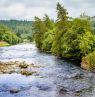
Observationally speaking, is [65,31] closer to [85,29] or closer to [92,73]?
[85,29]

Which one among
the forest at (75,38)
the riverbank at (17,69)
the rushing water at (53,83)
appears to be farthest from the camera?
the forest at (75,38)

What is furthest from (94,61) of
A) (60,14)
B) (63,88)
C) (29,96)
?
(60,14)

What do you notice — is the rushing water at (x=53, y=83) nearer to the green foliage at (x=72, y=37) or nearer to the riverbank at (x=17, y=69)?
the riverbank at (x=17, y=69)

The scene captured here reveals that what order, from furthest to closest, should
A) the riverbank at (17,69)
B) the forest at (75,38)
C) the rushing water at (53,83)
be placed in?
the forest at (75,38) → the riverbank at (17,69) → the rushing water at (53,83)

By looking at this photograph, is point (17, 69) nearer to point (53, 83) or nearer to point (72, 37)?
point (53, 83)

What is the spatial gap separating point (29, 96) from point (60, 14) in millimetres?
58016

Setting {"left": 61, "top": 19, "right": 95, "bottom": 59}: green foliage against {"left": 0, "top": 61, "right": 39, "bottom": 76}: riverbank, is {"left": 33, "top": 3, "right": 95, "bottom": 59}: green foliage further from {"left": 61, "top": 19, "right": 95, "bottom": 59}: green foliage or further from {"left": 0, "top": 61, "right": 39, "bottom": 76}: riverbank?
{"left": 0, "top": 61, "right": 39, "bottom": 76}: riverbank

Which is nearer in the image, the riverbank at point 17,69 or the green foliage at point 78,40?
the riverbank at point 17,69

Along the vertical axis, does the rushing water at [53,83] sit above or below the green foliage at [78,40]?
below

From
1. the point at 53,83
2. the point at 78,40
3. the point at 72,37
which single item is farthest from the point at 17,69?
the point at 72,37

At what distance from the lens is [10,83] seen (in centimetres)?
5075

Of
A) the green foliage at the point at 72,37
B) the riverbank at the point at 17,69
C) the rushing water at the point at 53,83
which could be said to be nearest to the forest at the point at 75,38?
the green foliage at the point at 72,37

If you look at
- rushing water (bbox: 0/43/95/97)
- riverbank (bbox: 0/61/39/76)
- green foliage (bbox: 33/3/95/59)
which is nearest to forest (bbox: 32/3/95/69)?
green foliage (bbox: 33/3/95/59)

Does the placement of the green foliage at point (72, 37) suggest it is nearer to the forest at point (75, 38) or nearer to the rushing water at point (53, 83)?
the forest at point (75, 38)
